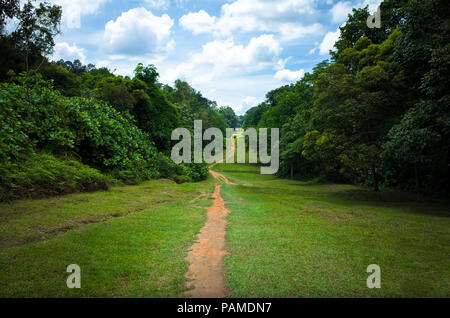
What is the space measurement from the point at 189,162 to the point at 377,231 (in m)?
24.5

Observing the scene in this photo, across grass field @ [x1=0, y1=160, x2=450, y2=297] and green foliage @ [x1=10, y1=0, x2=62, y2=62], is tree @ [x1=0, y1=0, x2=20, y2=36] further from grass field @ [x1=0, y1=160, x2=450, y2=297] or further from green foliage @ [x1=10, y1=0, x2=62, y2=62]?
grass field @ [x1=0, y1=160, x2=450, y2=297]

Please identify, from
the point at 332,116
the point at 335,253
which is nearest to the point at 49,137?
the point at 335,253

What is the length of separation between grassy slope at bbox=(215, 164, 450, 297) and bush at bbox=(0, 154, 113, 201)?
8.08m

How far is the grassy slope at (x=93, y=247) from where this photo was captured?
5.06 meters

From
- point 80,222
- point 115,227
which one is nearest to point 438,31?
point 115,227

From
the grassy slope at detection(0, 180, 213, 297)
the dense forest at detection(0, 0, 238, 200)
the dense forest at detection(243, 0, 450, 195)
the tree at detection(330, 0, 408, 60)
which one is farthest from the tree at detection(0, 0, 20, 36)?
the tree at detection(330, 0, 408, 60)

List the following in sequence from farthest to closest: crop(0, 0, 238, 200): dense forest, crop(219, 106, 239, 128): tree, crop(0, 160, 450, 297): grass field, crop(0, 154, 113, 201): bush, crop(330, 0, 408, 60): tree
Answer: crop(219, 106, 239, 128): tree
crop(330, 0, 408, 60): tree
crop(0, 0, 238, 200): dense forest
crop(0, 154, 113, 201): bush
crop(0, 160, 450, 297): grass field

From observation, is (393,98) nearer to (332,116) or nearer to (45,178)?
(332,116)

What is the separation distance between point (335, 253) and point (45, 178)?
12267 mm

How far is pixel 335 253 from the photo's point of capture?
24.1 ft

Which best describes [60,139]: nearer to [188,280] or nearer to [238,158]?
[188,280]

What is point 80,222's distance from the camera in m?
9.11

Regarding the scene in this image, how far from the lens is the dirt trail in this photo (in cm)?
522

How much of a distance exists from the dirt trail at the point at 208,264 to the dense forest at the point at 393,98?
11.0 metres
